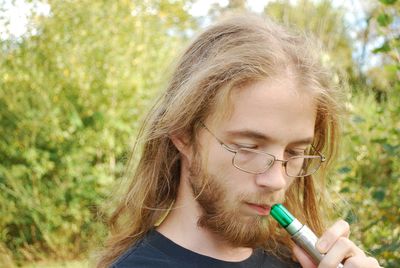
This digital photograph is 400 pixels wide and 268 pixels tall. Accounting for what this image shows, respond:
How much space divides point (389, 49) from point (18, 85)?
177 inches

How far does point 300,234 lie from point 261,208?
142 millimetres

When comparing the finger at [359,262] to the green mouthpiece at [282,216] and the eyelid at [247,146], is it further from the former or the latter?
the eyelid at [247,146]

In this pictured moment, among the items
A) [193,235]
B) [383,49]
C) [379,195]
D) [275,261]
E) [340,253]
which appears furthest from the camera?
[379,195]

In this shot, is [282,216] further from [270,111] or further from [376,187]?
[376,187]

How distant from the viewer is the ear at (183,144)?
73.4 inches

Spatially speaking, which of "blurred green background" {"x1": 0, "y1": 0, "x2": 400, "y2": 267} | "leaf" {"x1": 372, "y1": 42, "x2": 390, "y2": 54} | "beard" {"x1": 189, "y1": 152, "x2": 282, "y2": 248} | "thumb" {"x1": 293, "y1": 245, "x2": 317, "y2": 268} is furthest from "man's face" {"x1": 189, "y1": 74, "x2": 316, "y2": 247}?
"blurred green background" {"x1": 0, "y1": 0, "x2": 400, "y2": 267}

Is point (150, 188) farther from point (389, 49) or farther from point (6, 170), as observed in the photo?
point (6, 170)

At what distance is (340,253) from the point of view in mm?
1555

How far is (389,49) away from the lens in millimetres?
2635

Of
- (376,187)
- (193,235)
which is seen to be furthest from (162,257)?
(376,187)

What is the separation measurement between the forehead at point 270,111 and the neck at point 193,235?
0.95ft

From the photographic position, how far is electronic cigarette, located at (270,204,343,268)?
1.62 metres

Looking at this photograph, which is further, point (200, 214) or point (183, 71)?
point (183, 71)

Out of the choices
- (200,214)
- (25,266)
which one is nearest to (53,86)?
(25,266)
